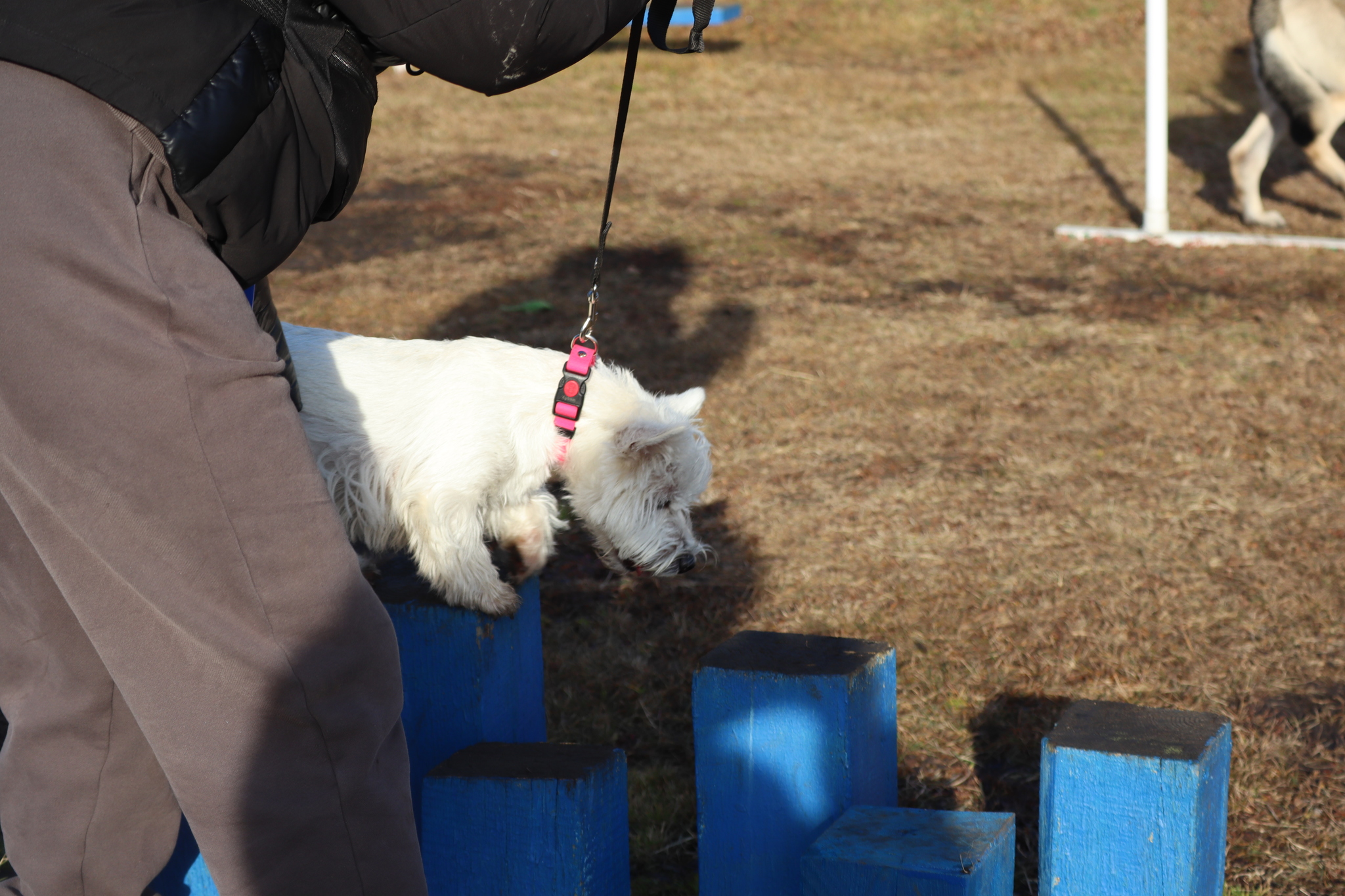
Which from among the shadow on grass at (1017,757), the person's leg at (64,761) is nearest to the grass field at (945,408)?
the shadow on grass at (1017,757)

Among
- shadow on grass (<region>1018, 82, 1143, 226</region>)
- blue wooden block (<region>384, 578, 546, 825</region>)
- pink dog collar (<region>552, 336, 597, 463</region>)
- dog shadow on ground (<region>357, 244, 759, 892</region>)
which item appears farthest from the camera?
shadow on grass (<region>1018, 82, 1143, 226</region>)

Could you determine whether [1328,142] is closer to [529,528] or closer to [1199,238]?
[1199,238]

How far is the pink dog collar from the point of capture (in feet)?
8.41

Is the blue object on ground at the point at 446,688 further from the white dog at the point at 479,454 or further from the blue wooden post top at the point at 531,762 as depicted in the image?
the white dog at the point at 479,454

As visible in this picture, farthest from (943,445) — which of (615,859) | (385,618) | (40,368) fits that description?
(40,368)

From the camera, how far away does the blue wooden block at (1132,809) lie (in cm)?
149

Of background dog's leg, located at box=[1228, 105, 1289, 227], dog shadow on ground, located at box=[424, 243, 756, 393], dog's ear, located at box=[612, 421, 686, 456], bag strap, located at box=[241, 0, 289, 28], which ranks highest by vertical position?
bag strap, located at box=[241, 0, 289, 28]

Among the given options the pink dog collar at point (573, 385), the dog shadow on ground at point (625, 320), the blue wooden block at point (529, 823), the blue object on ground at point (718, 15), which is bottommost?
the blue wooden block at point (529, 823)

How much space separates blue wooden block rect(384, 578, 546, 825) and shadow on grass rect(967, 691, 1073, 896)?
119 centimetres

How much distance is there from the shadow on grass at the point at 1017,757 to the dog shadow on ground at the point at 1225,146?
281 inches

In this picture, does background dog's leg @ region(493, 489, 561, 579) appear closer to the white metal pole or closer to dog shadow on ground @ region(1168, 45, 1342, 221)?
the white metal pole

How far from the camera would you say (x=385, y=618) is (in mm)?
1546

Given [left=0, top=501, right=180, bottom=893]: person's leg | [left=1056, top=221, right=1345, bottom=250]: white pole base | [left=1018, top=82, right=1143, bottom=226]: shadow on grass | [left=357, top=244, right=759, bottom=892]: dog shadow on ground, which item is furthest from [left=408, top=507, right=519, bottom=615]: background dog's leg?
[left=1018, top=82, right=1143, bottom=226]: shadow on grass

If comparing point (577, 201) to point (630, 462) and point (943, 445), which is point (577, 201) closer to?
point (943, 445)
